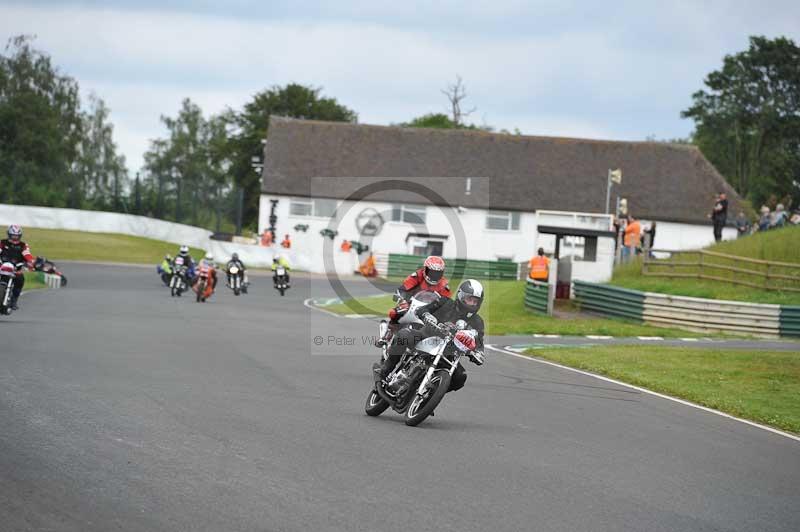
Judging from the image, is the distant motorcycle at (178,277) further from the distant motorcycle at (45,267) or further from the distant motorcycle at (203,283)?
the distant motorcycle at (45,267)

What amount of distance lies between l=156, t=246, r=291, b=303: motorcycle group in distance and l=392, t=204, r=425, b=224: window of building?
2478cm

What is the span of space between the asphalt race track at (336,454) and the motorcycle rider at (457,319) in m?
0.56

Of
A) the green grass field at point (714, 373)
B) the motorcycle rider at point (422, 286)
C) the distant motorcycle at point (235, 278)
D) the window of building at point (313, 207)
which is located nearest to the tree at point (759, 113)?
the window of building at point (313, 207)

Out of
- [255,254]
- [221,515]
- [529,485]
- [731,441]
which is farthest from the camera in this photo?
[255,254]

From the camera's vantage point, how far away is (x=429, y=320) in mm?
10391

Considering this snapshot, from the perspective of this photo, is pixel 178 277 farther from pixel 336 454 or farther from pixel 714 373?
pixel 336 454

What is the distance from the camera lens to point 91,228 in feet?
210

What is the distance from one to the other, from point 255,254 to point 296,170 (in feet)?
37.0

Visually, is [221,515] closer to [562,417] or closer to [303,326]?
[562,417]

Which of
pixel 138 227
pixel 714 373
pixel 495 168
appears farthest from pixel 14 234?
pixel 495 168

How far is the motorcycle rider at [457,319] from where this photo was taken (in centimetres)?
1038

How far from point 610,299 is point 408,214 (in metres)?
35.9

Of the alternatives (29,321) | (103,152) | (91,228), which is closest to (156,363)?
(29,321)

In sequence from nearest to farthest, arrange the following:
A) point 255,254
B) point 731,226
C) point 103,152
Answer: point 255,254 < point 731,226 < point 103,152
